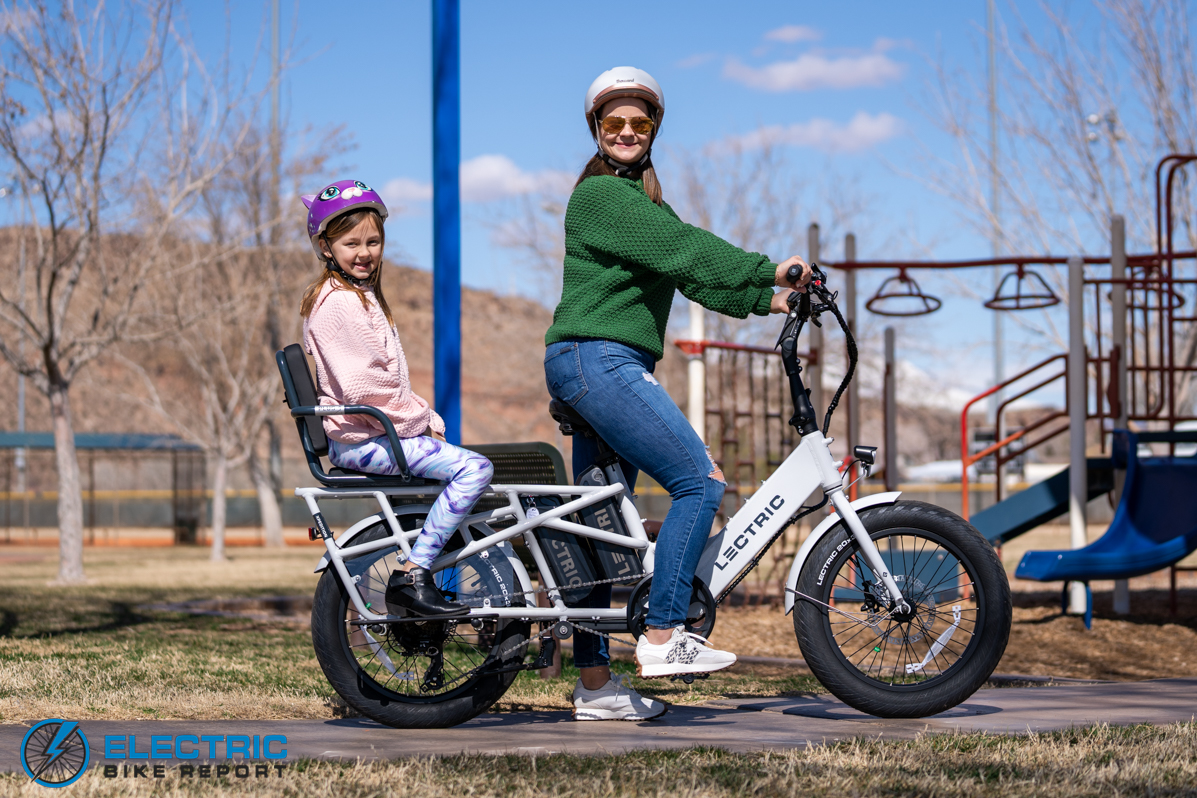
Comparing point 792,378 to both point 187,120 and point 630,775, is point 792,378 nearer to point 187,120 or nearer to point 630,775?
point 630,775

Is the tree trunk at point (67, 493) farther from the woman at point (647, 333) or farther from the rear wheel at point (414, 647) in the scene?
the woman at point (647, 333)

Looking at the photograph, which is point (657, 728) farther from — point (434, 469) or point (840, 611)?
point (434, 469)

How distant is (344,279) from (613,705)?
1649 mm

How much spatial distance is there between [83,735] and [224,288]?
848 inches

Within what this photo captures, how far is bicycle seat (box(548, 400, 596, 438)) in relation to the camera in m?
4.10

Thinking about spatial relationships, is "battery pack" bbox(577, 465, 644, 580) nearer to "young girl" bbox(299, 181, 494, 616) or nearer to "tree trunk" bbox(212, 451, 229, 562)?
"young girl" bbox(299, 181, 494, 616)

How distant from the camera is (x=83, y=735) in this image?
3617 mm

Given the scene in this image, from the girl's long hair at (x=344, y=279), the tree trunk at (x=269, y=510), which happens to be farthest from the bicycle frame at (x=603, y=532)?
the tree trunk at (x=269, y=510)

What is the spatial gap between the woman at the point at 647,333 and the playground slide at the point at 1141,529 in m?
5.15

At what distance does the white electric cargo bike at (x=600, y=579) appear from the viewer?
13.1 feet

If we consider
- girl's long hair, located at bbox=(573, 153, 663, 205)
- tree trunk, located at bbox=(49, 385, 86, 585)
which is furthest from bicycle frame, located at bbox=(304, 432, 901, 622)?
tree trunk, located at bbox=(49, 385, 86, 585)

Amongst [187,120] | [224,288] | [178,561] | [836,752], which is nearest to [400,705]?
[836,752]
